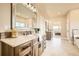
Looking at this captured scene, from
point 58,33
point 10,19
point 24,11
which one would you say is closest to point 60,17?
point 58,33

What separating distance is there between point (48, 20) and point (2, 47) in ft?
5.47

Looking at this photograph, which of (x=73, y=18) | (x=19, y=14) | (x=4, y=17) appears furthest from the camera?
(x=73, y=18)

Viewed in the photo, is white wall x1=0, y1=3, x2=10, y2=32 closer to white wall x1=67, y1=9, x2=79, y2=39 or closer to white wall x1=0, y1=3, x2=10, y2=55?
white wall x1=0, y1=3, x2=10, y2=55

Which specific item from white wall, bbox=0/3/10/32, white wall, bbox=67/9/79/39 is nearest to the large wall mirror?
white wall, bbox=0/3/10/32

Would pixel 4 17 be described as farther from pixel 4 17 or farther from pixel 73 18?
pixel 73 18

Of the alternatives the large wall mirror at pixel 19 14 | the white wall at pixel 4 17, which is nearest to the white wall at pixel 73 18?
the large wall mirror at pixel 19 14

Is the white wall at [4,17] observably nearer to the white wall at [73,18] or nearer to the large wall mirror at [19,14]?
the large wall mirror at [19,14]

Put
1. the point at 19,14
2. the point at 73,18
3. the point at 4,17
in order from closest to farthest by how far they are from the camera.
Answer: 1. the point at 4,17
2. the point at 19,14
3. the point at 73,18

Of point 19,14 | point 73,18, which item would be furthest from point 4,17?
point 73,18

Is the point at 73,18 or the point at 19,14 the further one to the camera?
the point at 73,18

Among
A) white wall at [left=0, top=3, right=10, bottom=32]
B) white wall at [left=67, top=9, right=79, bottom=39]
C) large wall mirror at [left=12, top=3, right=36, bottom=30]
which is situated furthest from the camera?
white wall at [left=67, top=9, right=79, bottom=39]

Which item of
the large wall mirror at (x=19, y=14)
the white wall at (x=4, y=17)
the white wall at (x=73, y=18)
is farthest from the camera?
the white wall at (x=73, y=18)

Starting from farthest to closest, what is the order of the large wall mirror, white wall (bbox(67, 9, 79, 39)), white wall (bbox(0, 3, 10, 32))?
1. white wall (bbox(67, 9, 79, 39))
2. the large wall mirror
3. white wall (bbox(0, 3, 10, 32))

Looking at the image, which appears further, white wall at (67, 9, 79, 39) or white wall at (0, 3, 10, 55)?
white wall at (67, 9, 79, 39)
